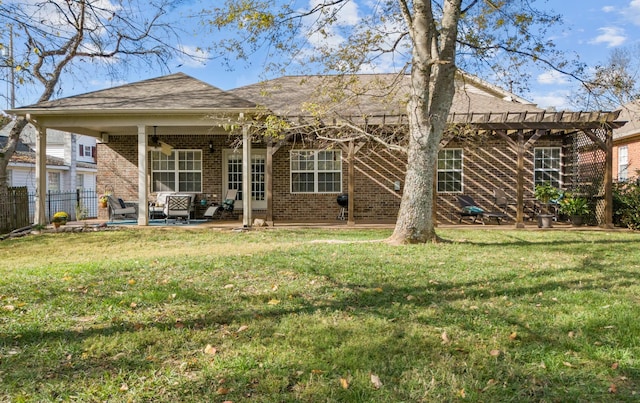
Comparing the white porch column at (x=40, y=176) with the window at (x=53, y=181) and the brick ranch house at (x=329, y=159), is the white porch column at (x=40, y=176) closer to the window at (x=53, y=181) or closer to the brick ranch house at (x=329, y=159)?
the brick ranch house at (x=329, y=159)

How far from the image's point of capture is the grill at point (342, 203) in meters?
A: 14.4

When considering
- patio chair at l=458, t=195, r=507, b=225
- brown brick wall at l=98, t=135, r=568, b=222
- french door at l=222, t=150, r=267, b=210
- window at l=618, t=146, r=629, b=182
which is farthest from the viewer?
window at l=618, t=146, r=629, b=182

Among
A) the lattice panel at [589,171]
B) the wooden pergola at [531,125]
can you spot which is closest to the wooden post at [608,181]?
the wooden pergola at [531,125]

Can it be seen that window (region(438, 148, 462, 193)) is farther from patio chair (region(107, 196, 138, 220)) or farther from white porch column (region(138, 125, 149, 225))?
patio chair (region(107, 196, 138, 220))

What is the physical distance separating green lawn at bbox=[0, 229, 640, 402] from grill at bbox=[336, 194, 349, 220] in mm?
7470

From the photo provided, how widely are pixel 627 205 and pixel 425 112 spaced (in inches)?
312

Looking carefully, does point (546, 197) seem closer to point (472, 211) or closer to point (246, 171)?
point (472, 211)

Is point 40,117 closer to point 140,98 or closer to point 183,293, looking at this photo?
point 140,98

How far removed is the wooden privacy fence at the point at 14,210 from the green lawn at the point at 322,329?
5.53m

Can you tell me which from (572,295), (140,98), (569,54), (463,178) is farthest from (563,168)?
(140,98)

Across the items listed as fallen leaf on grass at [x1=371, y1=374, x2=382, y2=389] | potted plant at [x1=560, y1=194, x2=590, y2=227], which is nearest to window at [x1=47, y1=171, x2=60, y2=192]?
potted plant at [x1=560, y1=194, x2=590, y2=227]

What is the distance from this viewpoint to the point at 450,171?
14.7 metres

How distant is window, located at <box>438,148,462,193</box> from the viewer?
14.8 m

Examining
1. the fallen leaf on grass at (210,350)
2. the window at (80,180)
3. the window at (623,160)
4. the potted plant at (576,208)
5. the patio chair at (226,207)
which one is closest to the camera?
the fallen leaf on grass at (210,350)
